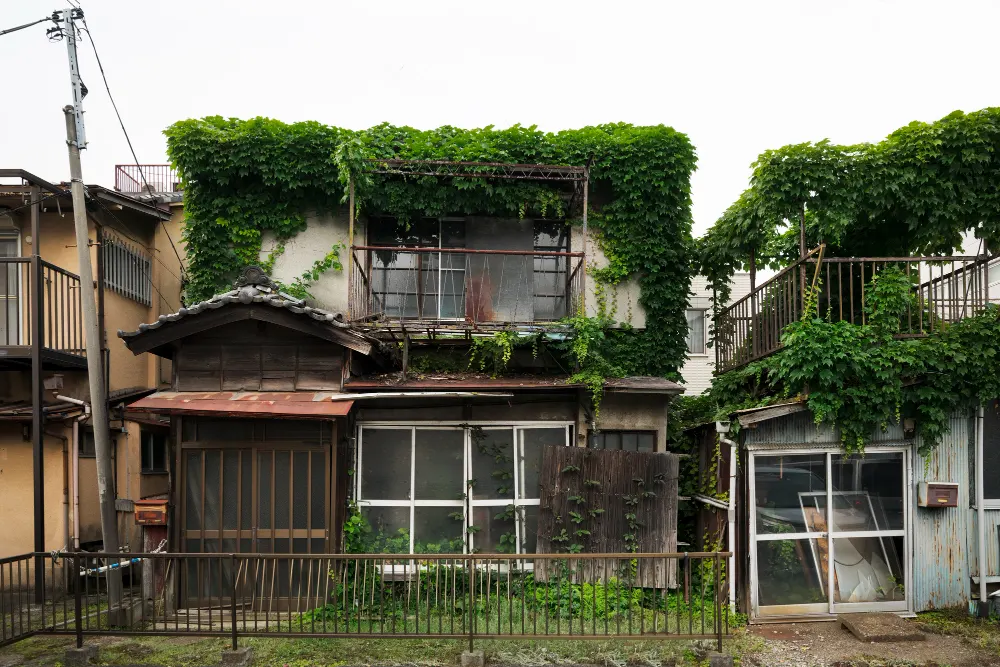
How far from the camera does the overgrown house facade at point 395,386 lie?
9.84 meters

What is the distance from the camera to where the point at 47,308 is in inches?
468

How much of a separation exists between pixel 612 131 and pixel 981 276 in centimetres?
605

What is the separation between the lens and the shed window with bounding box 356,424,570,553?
1056cm

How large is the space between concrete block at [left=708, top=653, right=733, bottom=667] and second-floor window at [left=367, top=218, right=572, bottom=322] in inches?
240

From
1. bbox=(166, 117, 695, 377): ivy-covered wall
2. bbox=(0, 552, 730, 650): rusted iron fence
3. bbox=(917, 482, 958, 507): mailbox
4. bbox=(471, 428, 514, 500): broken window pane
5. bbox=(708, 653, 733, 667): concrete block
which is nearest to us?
bbox=(708, 653, 733, 667): concrete block

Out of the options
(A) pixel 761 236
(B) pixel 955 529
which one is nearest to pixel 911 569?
(B) pixel 955 529

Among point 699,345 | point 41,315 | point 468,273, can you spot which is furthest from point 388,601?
point 699,345

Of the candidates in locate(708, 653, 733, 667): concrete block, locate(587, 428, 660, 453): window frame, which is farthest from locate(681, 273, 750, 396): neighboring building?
locate(708, 653, 733, 667): concrete block

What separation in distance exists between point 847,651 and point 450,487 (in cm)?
559

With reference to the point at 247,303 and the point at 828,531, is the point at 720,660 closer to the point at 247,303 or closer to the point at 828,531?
the point at 828,531

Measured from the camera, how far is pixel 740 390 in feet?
37.4

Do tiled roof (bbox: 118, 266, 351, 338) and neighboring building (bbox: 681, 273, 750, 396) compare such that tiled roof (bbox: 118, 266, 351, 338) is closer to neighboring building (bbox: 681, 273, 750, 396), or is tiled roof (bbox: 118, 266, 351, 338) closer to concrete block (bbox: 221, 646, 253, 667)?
concrete block (bbox: 221, 646, 253, 667)

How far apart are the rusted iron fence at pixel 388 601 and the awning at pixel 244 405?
185 centimetres

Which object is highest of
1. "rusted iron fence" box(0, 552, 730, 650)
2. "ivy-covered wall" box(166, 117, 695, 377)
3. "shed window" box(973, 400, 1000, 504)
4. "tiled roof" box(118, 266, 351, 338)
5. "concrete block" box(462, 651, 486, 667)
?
"ivy-covered wall" box(166, 117, 695, 377)
